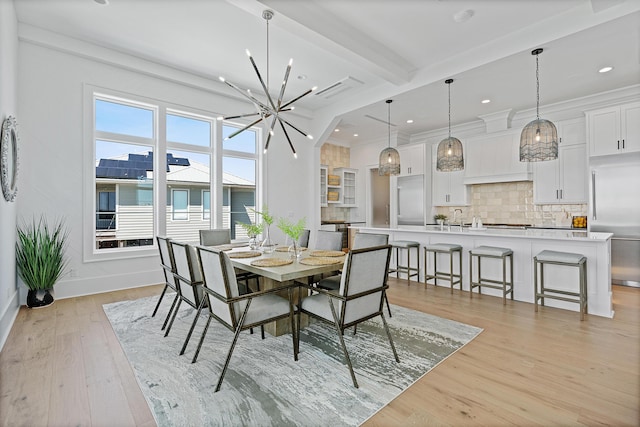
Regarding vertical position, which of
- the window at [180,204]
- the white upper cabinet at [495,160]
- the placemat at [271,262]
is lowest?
the placemat at [271,262]

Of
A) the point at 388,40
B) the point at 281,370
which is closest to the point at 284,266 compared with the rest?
the point at 281,370

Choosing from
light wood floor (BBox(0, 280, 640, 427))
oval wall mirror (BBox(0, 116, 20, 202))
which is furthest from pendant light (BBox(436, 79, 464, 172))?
oval wall mirror (BBox(0, 116, 20, 202))

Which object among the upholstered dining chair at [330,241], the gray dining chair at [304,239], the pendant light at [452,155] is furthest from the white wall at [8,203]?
the pendant light at [452,155]

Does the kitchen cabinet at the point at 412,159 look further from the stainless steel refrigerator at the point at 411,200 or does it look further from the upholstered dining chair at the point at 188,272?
the upholstered dining chair at the point at 188,272

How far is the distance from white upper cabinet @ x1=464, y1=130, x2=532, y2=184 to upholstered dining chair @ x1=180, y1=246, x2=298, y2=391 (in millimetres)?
5241

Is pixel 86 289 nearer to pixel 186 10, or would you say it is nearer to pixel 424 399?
pixel 186 10

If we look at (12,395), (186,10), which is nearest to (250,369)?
(12,395)

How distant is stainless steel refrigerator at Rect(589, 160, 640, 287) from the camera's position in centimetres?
434

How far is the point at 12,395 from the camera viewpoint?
1.82 m

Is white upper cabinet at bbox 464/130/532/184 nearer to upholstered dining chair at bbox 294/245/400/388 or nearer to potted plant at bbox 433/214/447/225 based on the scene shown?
potted plant at bbox 433/214/447/225

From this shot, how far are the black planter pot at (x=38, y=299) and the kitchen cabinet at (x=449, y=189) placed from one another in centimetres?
671

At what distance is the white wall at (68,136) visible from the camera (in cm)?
358

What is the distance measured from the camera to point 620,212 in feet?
14.6

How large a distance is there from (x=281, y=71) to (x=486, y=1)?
2705 millimetres
